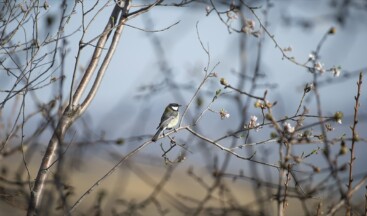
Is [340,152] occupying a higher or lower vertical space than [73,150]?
higher

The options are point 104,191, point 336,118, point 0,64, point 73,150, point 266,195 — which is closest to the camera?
point 266,195

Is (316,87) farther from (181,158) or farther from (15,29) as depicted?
(15,29)

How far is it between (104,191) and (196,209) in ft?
2.49

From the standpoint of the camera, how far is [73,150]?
1.75 metres

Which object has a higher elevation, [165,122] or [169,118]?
[169,118]

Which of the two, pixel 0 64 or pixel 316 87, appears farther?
pixel 0 64

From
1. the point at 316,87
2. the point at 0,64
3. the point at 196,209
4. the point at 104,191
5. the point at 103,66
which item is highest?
the point at 103,66

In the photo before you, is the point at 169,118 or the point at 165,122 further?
the point at 169,118

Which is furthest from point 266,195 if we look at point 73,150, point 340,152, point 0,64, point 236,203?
point 0,64

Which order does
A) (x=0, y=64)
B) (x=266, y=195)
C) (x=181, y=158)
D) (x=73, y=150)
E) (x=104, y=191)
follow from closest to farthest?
(x=266, y=195) → (x=73, y=150) → (x=104, y=191) → (x=181, y=158) → (x=0, y=64)

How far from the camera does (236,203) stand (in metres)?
1.77

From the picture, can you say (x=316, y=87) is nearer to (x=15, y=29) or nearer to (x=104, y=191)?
(x=104, y=191)

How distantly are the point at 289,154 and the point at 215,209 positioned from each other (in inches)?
17.2

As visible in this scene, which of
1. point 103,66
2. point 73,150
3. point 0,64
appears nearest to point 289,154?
point 73,150
